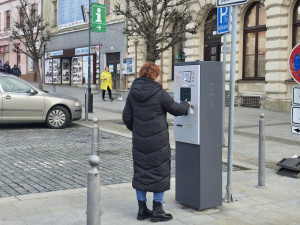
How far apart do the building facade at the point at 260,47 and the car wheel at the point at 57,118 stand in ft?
24.7

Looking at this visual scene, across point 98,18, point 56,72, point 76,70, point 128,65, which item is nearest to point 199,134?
point 98,18

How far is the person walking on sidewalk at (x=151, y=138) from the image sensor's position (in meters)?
5.15

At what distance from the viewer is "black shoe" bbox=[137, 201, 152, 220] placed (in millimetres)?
5258

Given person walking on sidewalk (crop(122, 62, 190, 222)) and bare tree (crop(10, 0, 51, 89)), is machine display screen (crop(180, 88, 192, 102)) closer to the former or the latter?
person walking on sidewalk (crop(122, 62, 190, 222))

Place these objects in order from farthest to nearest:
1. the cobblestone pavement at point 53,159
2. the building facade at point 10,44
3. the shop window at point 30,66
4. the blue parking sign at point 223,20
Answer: the building facade at point 10,44
the shop window at point 30,66
the blue parking sign at point 223,20
the cobblestone pavement at point 53,159

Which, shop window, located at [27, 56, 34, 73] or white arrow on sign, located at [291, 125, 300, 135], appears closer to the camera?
white arrow on sign, located at [291, 125, 300, 135]

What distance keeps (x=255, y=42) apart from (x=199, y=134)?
16259mm

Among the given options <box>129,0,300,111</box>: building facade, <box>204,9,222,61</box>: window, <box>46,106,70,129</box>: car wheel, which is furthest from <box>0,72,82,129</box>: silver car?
<box>204,9,222,61</box>: window

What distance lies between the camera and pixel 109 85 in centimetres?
2392

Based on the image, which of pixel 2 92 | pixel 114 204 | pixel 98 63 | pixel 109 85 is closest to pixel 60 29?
pixel 98 63

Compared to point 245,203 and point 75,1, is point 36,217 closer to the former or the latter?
point 245,203

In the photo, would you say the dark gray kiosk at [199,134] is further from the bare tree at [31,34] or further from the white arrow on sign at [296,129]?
the bare tree at [31,34]

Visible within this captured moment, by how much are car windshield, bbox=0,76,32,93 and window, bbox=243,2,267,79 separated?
36.8 feet

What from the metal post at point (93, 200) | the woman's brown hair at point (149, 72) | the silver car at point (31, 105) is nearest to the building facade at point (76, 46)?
the silver car at point (31, 105)
